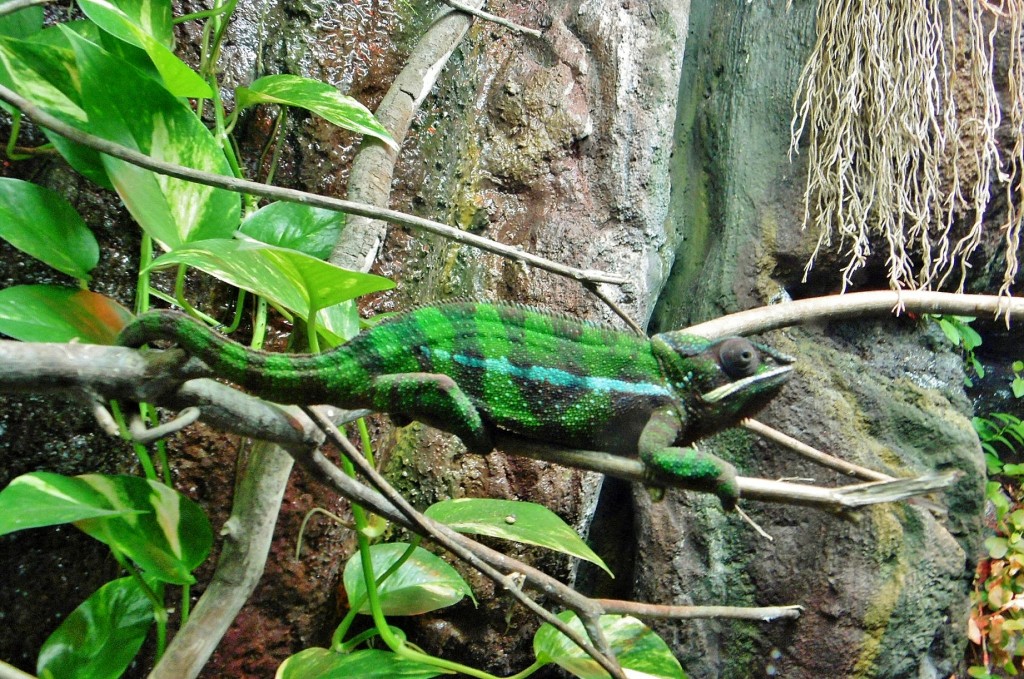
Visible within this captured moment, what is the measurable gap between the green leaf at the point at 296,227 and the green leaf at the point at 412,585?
611mm

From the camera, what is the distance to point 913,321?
2.52 metres

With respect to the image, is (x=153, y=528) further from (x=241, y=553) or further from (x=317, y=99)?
(x=317, y=99)

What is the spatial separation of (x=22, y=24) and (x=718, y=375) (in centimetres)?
130

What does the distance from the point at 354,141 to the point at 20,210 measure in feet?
2.69

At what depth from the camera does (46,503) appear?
0.98 metres

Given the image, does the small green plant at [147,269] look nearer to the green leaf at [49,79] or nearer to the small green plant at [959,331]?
the green leaf at [49,79]

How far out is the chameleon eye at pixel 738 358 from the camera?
1.18 meters

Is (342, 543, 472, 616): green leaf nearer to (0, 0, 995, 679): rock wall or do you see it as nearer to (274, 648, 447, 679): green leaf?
(274, 648, 447, 679): green leaf

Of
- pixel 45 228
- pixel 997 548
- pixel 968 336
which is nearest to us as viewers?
pixel 45 228

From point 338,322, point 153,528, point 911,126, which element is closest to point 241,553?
point 153,528

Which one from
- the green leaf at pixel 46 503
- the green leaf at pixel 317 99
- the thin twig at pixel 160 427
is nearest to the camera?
the thin twig at pixel 160 427

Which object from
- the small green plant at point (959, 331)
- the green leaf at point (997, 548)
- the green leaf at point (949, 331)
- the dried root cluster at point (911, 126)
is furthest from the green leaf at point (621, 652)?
the green leaf at point (997, 548)

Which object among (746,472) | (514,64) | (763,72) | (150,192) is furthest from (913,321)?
(150,192)

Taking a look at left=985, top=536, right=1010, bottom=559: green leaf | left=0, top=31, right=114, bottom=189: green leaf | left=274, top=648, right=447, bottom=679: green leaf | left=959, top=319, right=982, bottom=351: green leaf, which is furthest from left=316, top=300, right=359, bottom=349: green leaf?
left=985, top=536, right=1010, bottom=559: green leaf
